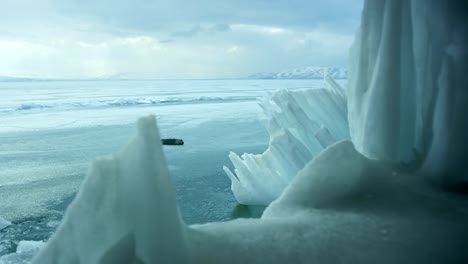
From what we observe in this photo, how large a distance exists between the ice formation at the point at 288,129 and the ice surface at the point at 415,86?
2453 mm

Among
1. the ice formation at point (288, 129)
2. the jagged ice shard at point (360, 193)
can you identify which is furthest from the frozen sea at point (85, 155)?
the jagged ice shard at point (360, 193)

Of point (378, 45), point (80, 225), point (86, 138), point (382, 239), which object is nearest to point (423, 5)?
point (378, 45)

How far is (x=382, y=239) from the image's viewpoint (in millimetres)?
2188

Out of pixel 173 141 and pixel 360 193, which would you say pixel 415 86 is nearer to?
pixel 360 193

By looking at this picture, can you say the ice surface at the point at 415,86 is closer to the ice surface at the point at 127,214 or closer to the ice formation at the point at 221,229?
the ice formation at the point at 221,229

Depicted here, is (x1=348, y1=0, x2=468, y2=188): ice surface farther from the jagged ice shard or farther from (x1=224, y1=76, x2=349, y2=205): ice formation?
(x1=224, y1=76, x2=349, y2=205): ice formation

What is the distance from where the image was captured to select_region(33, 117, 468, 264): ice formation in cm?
181

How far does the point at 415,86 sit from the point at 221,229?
249 cm

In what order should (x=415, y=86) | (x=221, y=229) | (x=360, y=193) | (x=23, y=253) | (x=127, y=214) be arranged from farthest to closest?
(x=23, y=253) < (x=415, y=86) < (x=360, y=193) < (x=221, y=229) < (x=127, y=214)

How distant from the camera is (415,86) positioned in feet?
12.2

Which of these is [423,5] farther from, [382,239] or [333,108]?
[333,108]

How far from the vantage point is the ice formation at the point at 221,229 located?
5.94ft

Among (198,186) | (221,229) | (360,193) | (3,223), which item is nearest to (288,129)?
(198,186)

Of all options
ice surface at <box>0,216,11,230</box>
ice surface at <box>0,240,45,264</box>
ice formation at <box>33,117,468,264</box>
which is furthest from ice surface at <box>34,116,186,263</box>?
ice surface at <box>0,216,11,230</box>
